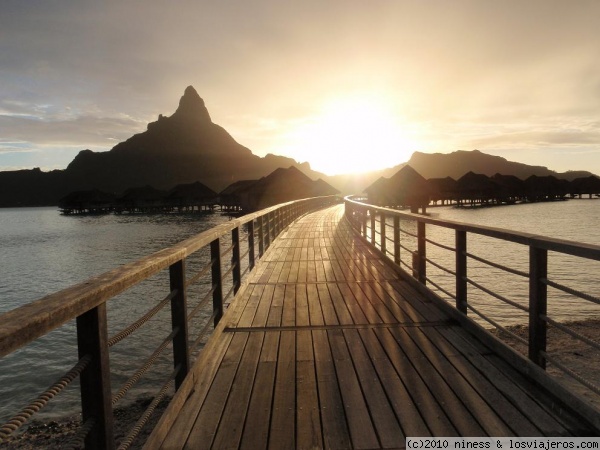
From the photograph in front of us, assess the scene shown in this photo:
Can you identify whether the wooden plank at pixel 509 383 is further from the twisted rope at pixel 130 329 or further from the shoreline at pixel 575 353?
the shoreline at pixel 575 353

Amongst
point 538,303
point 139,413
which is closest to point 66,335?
point 139,413

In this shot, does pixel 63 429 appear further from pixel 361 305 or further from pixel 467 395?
pixel 467 395

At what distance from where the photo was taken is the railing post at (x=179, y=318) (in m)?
3.18

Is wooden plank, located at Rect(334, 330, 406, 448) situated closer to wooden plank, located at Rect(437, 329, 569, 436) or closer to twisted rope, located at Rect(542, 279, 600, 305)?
wooden plank, located at Rect(437, 329, 569, 436)

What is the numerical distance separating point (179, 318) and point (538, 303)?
108 inches

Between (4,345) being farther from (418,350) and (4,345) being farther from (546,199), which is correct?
(546,199)

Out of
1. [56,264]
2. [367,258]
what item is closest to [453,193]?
[56,264]

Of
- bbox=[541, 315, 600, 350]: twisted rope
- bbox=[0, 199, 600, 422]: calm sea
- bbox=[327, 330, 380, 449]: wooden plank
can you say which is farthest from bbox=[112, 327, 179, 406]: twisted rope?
bbox=[0, 199, 600, 422]: calm sea

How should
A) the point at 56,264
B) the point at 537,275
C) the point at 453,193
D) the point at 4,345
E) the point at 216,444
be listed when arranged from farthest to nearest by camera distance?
1. the point at 453,193
2. the point at 56,264
3. the point at 537,275
4. the point at 216,444
5. the point at 4,345

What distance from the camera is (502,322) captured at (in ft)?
38.7

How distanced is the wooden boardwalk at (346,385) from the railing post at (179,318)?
160 millimetres

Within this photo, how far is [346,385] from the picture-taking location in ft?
10.8

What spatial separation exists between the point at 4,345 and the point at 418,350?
139 inches

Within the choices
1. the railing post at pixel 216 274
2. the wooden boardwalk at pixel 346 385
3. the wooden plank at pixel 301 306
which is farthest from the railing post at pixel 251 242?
the railing post at pixel 216 274
